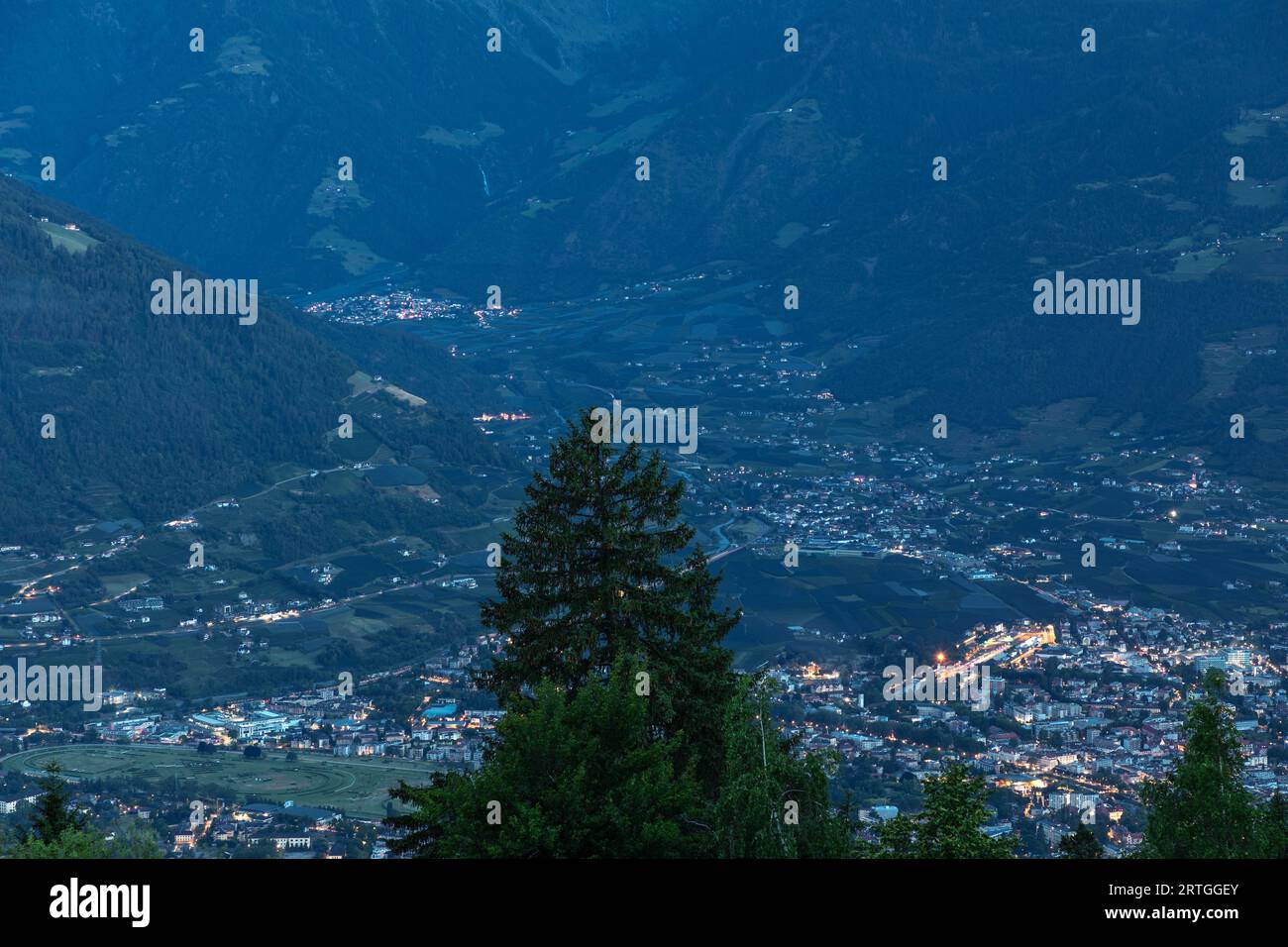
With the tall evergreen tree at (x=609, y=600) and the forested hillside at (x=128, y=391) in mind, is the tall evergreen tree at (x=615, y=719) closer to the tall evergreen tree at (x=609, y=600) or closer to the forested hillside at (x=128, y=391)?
the tall evergreen tree at (x=609, y=600)

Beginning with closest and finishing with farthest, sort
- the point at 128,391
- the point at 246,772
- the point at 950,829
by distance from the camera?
1. the point at 950,829
2. the point at 246,772
3. the point at 128,391

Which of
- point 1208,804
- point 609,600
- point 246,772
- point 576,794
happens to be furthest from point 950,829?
point 246,772

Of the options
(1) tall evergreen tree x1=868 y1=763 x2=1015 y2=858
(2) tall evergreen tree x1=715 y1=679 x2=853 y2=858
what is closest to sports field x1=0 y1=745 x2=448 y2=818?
(1) tall evergreen tree x1=868 y1=763 x2=1015 y2=858

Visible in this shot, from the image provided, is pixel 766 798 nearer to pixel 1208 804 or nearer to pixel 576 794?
pixel 576 794

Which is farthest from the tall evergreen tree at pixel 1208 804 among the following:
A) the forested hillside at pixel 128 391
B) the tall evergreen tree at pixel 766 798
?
the forested hillside at pixel 128 391

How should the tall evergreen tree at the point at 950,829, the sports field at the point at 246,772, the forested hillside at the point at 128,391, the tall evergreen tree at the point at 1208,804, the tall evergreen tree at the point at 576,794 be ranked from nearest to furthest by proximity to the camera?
the tall evergreen tree at the point at 576,794 → the tall evergreen tree at the point at 950,829 → the tall evergreen tree at the point at 1208,804 → the sports field at the point at 246,772 → the forested hillside at the point at 128,391
